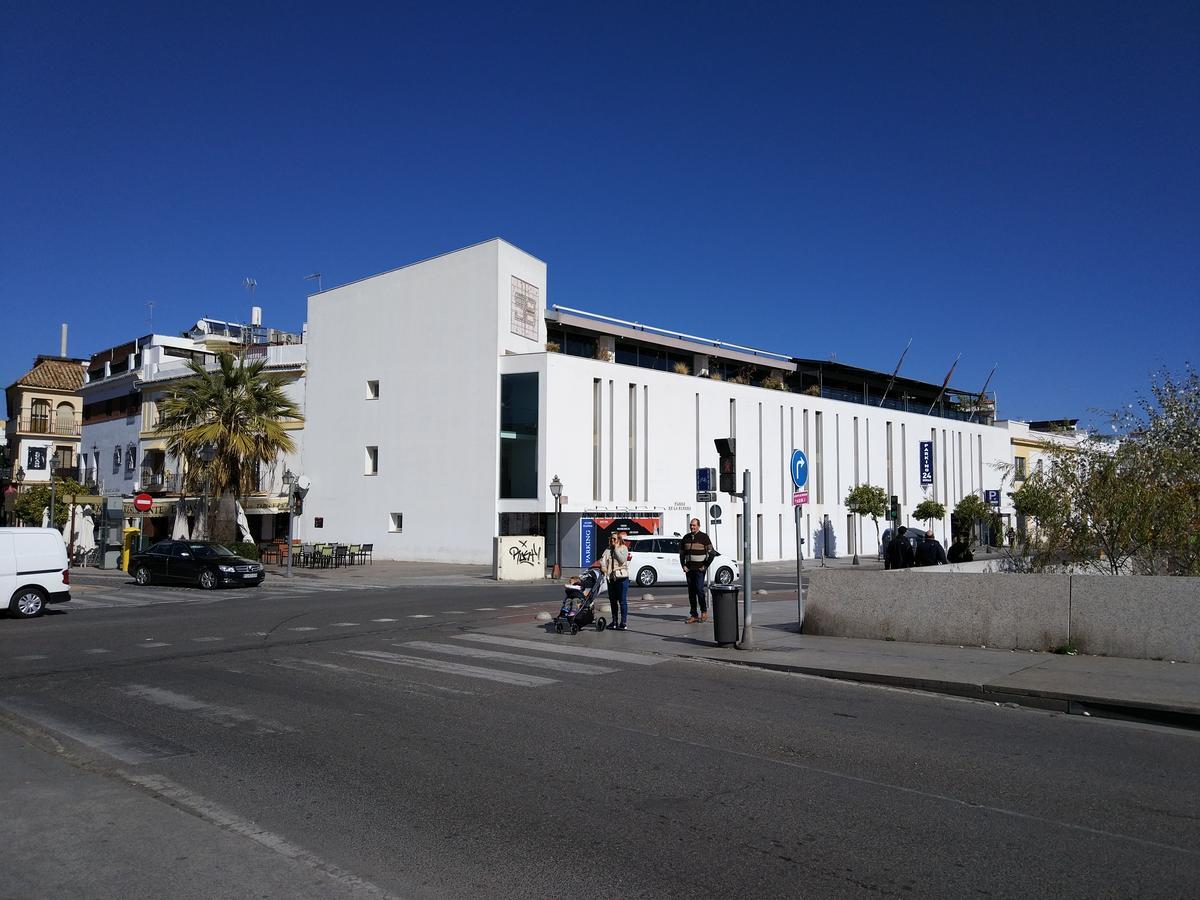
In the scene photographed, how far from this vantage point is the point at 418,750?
769 centimetres

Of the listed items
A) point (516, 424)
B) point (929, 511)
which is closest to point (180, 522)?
point (516, 424)

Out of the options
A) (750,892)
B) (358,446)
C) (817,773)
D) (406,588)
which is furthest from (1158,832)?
(358,446)

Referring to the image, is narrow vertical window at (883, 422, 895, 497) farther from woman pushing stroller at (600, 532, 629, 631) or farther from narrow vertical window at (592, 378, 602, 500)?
woman pushing stroller at (600, 532, 629, 631)

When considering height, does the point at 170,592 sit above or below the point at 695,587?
below

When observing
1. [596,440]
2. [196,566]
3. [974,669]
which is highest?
[596,440]

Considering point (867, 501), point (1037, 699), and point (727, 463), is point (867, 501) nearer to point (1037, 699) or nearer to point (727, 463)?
point (727, 463)

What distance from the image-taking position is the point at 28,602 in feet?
62.4

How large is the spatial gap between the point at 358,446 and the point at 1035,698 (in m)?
37.2

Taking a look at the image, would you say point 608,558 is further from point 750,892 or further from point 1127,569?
point 750,892

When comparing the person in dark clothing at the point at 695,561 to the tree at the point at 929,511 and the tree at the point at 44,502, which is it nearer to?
the tree at the point at 929,511

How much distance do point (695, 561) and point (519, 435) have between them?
22439 millimetres

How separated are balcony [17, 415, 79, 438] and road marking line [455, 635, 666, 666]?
196 feet

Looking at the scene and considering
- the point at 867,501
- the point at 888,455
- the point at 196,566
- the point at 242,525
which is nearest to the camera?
the point at 196,566

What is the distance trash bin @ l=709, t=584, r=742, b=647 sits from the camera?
1363 centimetres
